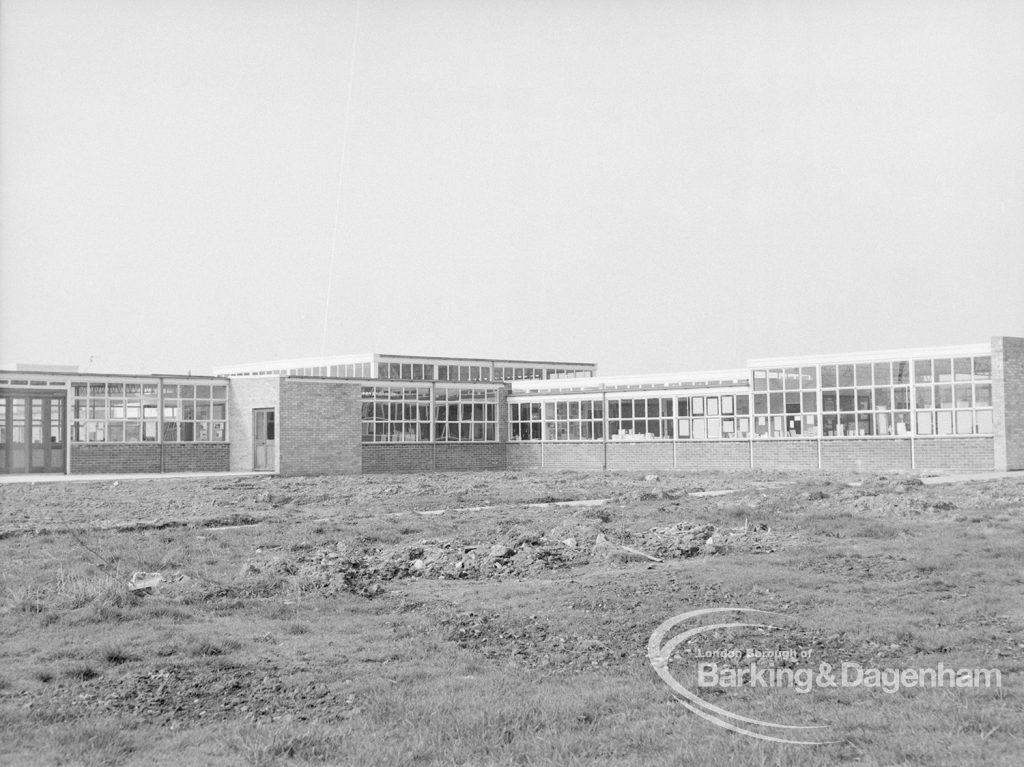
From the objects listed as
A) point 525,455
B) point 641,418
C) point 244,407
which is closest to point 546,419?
point 525,455

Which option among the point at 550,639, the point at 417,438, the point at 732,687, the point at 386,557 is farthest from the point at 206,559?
the point at 417,438

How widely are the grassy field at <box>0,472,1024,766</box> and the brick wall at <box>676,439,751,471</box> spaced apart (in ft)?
56.4

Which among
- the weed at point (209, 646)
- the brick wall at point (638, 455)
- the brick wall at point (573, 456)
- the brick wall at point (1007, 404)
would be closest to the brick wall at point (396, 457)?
the brick wall at point (573, 456)

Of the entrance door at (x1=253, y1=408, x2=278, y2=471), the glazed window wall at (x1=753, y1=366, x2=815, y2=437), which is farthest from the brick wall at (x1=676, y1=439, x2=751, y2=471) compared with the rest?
the entrance door at (x1=253, y1=408, x2=278, y2=471)

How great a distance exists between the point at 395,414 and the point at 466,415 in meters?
3.56

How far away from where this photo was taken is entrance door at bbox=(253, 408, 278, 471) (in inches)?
1425

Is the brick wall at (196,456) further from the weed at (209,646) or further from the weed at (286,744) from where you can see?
the weed at (286,744)

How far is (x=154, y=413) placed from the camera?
35531 millimetres

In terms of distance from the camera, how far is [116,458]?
1353 inches

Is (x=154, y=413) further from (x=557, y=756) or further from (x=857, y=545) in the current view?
(x=557, y=756)

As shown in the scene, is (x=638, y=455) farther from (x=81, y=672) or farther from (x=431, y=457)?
(x=81, y=672)

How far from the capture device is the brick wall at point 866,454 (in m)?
31.2

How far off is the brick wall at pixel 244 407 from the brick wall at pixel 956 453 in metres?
20.7

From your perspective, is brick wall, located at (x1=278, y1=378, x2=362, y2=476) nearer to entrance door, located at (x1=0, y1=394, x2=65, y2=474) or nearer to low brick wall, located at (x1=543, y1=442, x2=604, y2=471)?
entrance door, located at (x1=0, y1=394, x2=65, y2=474)
